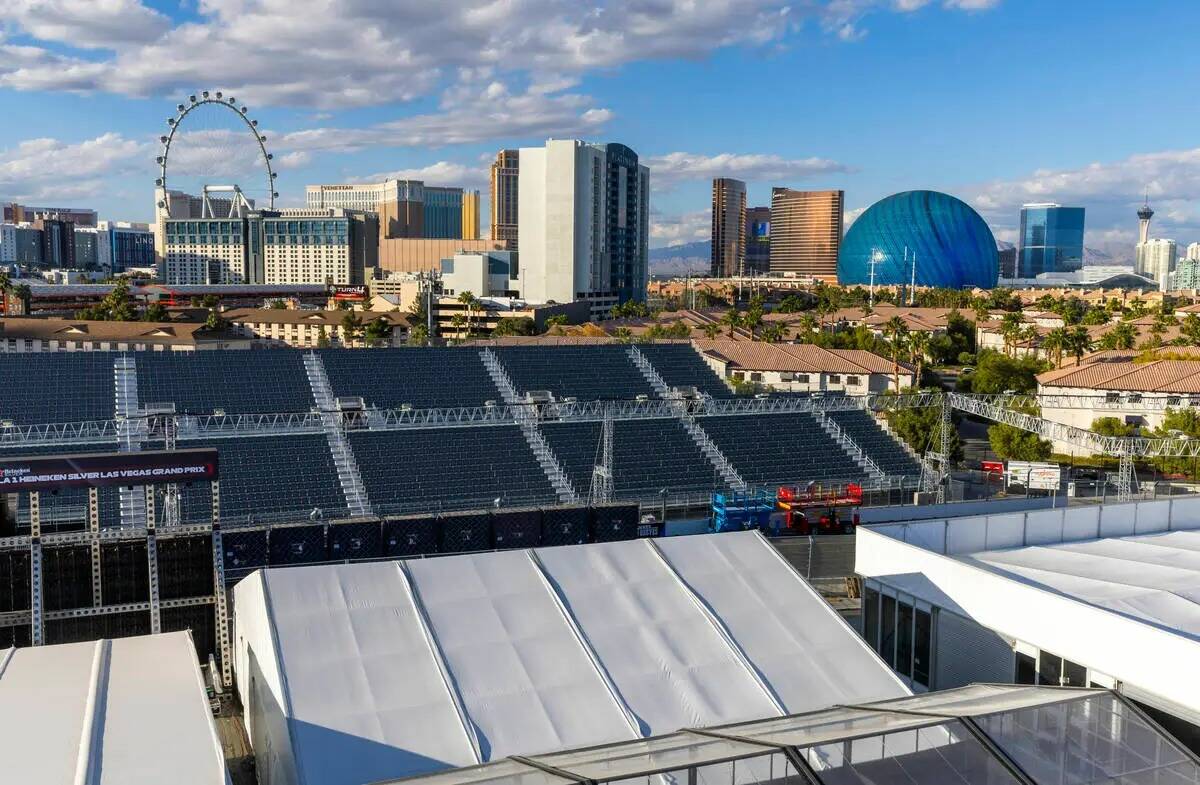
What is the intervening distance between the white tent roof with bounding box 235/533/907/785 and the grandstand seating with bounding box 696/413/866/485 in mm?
29581

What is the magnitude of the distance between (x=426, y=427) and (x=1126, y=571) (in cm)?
2839

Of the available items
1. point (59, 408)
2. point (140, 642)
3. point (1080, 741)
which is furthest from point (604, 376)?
point (1080, 741)

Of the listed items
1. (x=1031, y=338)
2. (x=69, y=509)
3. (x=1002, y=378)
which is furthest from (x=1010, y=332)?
(x=69, y=509)

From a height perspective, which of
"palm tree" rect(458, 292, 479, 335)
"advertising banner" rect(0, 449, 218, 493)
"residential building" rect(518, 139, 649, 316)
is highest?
"residential building" rect(518, 139, 649, 316)

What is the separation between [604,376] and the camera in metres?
53.9

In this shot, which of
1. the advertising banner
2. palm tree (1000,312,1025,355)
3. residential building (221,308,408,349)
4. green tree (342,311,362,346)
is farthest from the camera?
residential building (221,308,408,349)

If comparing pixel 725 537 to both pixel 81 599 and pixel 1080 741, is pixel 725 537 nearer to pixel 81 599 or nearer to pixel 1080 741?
pixel 1080 741

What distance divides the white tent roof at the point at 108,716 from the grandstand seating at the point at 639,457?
29.5 metres

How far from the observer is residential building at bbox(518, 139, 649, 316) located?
16712 cm

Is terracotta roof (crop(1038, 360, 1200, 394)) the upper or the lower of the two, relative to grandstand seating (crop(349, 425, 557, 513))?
upper

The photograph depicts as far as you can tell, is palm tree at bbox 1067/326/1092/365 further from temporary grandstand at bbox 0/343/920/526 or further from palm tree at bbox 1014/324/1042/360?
temporary grandstand at bbox 0/343/920/526

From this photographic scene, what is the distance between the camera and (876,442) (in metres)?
51.4

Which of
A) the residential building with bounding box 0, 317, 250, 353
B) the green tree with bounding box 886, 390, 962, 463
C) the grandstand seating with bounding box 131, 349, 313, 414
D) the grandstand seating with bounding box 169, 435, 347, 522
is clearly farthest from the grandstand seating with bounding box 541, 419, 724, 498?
the residential building with bounding box 0, 317, 250, 353

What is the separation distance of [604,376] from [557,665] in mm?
39295
